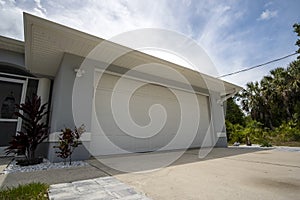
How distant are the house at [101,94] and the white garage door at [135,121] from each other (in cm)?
3

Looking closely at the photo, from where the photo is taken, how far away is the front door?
4.95 m

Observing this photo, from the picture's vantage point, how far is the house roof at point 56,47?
342cm

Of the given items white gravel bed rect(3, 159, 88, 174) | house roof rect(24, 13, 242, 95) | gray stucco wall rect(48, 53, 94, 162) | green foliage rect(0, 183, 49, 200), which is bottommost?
white gravel bed rect(3, 159, 88, 174)

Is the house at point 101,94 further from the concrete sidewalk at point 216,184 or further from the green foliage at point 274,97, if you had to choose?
the green foliage at point 274,97

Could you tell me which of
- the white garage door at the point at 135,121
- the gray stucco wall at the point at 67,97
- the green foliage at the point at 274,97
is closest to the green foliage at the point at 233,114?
the green foliage at the point at 274,97

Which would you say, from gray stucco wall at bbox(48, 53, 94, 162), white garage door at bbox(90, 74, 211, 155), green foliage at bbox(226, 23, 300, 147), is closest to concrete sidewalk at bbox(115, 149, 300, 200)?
gray stucco wall at bbox(48, 53, 94, 162)

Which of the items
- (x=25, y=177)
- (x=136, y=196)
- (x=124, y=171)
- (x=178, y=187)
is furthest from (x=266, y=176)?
(x=25, y=177)

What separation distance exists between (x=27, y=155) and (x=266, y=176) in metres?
4.88

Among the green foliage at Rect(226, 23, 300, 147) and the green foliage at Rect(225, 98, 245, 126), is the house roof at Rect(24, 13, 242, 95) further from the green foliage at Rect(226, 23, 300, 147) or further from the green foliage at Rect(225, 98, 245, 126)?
the green foliage at Rect(225, 98, 245, 126)

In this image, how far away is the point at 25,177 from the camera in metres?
2.70

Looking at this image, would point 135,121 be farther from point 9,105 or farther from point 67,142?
point 9,105

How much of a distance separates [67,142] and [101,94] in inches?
75.9

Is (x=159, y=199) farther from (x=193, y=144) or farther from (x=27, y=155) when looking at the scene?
(x=193, y=144)

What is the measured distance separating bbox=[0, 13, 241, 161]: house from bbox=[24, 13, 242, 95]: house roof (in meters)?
0.02
